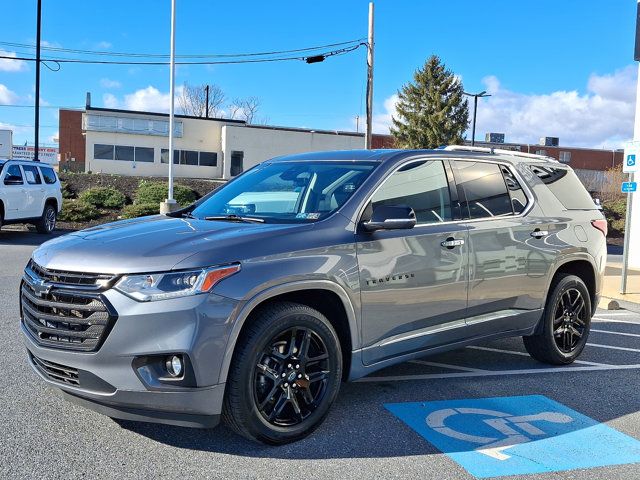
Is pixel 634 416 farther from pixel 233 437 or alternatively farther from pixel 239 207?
pixel 239 207

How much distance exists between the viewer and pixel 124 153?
45.8 meters

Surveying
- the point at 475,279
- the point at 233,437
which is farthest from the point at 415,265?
the point at 233,437

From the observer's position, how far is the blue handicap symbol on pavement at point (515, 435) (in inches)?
144

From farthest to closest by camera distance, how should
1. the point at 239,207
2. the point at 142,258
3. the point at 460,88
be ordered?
the point at 460,88
the point at 239,207
the point at 142,258

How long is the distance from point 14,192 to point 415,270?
1376 cm

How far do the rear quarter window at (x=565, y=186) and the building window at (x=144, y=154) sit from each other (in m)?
43.2

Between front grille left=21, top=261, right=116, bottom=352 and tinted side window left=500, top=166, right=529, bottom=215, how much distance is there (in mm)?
3551

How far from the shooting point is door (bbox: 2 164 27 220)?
14984 mm

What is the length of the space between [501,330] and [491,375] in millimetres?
529

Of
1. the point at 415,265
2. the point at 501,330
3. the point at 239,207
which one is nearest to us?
the point at 415,265

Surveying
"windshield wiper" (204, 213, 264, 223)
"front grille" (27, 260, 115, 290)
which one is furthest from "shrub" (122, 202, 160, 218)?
"front grille" (27, 260, 115, 290)

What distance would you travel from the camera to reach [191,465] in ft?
11.3

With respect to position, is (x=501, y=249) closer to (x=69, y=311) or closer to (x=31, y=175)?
(x=69, y=311)

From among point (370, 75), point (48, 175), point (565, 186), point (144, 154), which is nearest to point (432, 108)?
point (144, 154)
